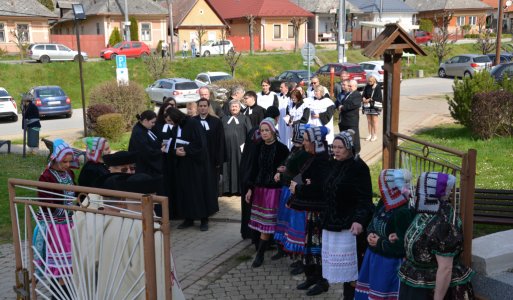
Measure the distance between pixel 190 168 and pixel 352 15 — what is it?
5524 centimetres

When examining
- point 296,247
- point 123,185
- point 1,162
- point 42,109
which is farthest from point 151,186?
point 42,109

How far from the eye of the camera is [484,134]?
13.1 m

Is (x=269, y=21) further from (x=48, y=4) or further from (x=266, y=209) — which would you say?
(x=266, y=209)

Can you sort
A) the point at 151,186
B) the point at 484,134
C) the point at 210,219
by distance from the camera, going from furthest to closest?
the point at 484,134, the point at 210,219, the point at 151,186

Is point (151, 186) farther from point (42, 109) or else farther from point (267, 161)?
point (42, 109)

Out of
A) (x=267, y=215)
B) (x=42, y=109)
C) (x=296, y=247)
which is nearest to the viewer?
(x=296, y=247)

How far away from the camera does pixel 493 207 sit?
6.86 m

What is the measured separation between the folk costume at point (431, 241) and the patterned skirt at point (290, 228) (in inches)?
71.3

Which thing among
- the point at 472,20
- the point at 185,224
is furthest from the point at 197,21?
the point at 185,224

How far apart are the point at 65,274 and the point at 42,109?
809 inches

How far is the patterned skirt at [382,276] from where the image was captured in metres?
4.61

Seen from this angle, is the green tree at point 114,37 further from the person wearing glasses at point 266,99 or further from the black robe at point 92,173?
the black robe at point 92,173

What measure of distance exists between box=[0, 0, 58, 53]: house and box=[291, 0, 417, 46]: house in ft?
85.8

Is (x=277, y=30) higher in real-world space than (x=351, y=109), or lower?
higher
